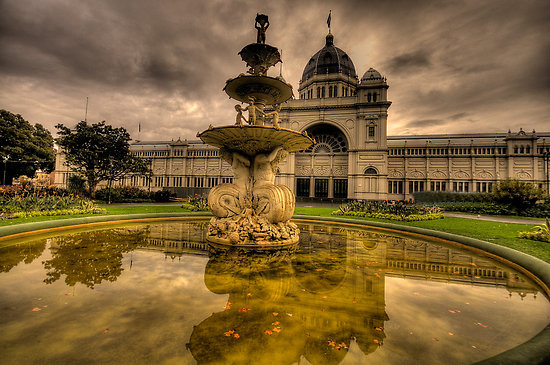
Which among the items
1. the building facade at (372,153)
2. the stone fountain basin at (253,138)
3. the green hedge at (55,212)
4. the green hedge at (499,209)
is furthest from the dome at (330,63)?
the green hedge at (55,212)

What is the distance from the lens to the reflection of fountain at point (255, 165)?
7605mm

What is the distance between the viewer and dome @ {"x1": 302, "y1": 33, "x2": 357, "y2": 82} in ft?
147

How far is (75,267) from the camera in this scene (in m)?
4.96

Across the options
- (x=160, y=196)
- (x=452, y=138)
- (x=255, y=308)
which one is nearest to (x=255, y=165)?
(x=255, y=308)

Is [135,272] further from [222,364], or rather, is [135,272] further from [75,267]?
[222,364]

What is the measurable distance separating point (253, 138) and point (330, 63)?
144 ft

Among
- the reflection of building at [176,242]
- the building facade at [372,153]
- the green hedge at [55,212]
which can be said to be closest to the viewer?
the reflection of building at [176,242]

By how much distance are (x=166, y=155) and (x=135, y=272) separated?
47879 millimetres

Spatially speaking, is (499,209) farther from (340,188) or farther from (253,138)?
(253,138)

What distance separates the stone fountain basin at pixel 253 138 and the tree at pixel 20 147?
4393cm

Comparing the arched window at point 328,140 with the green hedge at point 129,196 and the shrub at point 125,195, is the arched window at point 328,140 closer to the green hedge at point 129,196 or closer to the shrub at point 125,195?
the green hedge at point 129,196

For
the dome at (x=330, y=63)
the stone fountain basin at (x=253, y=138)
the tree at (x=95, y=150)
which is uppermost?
the dome at (x=330, y=63)

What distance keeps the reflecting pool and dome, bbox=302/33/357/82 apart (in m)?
45.4

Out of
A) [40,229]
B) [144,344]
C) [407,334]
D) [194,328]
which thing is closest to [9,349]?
[144,344]
